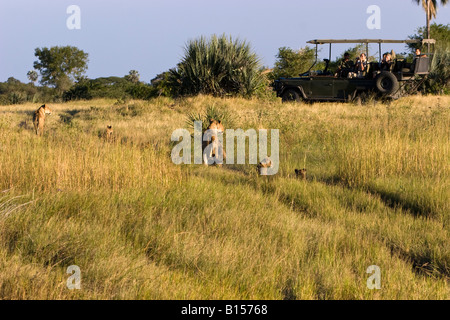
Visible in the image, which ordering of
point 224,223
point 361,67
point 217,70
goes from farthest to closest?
point 217,70
point 361,67
point 224,223

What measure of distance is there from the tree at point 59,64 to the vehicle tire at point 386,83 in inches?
1841

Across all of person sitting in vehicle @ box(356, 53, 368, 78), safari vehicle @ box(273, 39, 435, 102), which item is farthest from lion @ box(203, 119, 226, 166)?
person sitting in vehicle @ box(356, 53, 368, 78)

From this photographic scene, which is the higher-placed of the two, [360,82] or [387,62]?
[387,62]

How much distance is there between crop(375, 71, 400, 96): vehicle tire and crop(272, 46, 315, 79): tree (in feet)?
61.4

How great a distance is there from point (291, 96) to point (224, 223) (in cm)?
1374

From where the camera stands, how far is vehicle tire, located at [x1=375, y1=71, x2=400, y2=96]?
16.8 m

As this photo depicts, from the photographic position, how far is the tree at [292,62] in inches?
1417

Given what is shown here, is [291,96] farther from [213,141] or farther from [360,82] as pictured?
[213,141]

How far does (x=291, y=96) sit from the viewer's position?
18703 mm

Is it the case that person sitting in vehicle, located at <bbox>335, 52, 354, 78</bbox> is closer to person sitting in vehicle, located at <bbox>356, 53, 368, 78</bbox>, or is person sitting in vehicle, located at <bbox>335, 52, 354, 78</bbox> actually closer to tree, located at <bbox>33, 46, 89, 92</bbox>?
person sitting in vehicle, located at <bbox>356, 53, 368, 78</bbox>

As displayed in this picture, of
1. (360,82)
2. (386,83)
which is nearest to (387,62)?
(386,83)

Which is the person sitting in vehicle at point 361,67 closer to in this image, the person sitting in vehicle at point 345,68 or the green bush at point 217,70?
the person sitting in vehicle at point 345,68

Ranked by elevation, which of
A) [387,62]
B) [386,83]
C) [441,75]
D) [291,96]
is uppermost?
[441,75]

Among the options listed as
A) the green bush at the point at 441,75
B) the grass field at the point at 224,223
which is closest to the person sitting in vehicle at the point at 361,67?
the grass field at the point at 224,223
